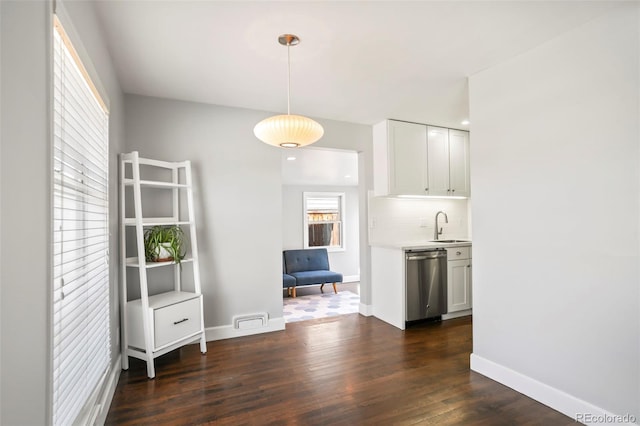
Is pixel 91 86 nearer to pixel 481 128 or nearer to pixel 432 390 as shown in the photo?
pixel 481 128

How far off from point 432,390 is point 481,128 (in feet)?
6.51

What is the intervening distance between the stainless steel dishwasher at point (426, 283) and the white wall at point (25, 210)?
3.29m

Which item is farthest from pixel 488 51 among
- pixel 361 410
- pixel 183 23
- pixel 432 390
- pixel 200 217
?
pixel 200 217

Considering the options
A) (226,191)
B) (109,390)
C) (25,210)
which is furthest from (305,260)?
(25,210)

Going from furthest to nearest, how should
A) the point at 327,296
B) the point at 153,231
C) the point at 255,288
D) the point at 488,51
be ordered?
1. the point at 327,296
2. the point at 255,288
3. the point at 153,231
4. the point at 488,51

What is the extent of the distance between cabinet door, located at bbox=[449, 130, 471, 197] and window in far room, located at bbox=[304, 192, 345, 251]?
156 inches

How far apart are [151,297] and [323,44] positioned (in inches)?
98.2

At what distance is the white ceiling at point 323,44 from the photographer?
6.23ft

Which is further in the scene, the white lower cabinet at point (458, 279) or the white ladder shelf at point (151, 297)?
the white lower cabinet at point (458, 279)

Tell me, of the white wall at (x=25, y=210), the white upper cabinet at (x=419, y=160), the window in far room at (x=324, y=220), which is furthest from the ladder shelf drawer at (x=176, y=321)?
the window in far room at (x=324, y=220)

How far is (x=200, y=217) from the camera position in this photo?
3402 mm

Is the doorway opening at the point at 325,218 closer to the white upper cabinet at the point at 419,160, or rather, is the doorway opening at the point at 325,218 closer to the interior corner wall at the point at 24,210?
the white upper cabinet at the point at 419,160

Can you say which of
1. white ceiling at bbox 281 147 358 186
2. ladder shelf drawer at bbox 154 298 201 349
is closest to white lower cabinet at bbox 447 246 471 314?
white ceiling at bbox 281 147 358 186

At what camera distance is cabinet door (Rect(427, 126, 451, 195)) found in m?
4.32
